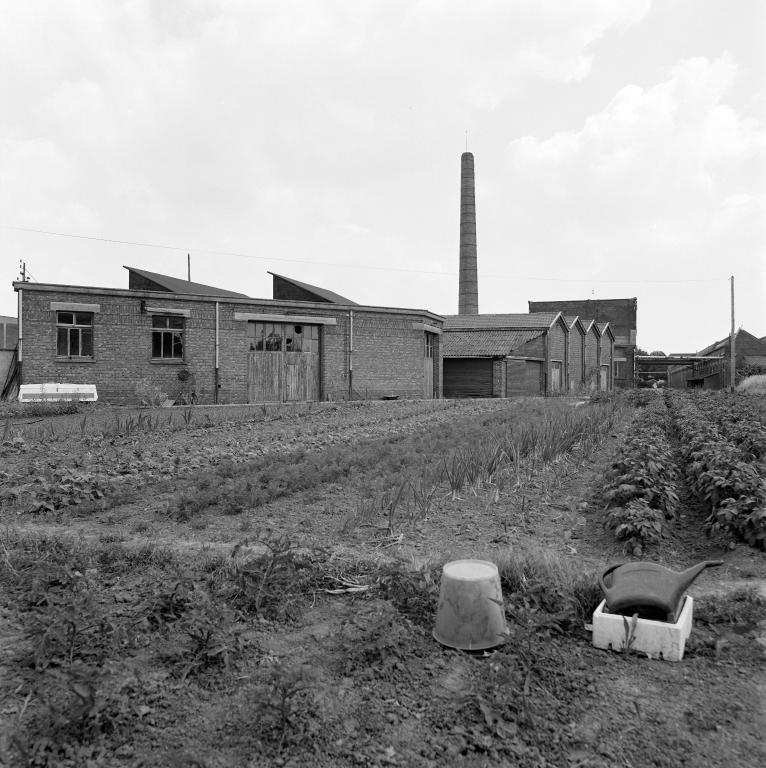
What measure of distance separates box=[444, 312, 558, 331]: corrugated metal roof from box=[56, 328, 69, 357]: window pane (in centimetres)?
2196

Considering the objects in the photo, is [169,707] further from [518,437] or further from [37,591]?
[518,437]

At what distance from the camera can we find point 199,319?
2177 cm

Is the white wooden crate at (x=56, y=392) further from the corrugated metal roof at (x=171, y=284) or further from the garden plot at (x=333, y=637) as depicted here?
the garden plot at (x=333, y=637)

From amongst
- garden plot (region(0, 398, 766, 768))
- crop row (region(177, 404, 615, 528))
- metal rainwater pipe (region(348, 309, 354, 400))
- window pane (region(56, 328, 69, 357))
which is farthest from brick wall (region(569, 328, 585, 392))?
garden plot (region(0, 398, 766, 768))

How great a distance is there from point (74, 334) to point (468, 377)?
1943 cm

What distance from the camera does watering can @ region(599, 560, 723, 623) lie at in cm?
338

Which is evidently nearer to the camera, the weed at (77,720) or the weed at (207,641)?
the weed at (77,720)

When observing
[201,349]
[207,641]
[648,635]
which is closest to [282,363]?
[201,349]

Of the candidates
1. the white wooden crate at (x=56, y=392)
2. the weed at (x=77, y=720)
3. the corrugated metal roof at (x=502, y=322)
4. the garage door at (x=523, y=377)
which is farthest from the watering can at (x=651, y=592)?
the corrugated metal roof at (x=502, y=322)

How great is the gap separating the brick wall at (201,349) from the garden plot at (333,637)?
1437 centimetres

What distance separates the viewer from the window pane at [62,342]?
785 inches

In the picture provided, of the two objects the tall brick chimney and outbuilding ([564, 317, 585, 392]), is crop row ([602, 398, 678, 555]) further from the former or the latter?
the tall brick chimney

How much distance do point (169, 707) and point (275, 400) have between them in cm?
2066

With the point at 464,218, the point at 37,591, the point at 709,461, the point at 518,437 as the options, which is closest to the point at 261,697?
the point at 37,591
